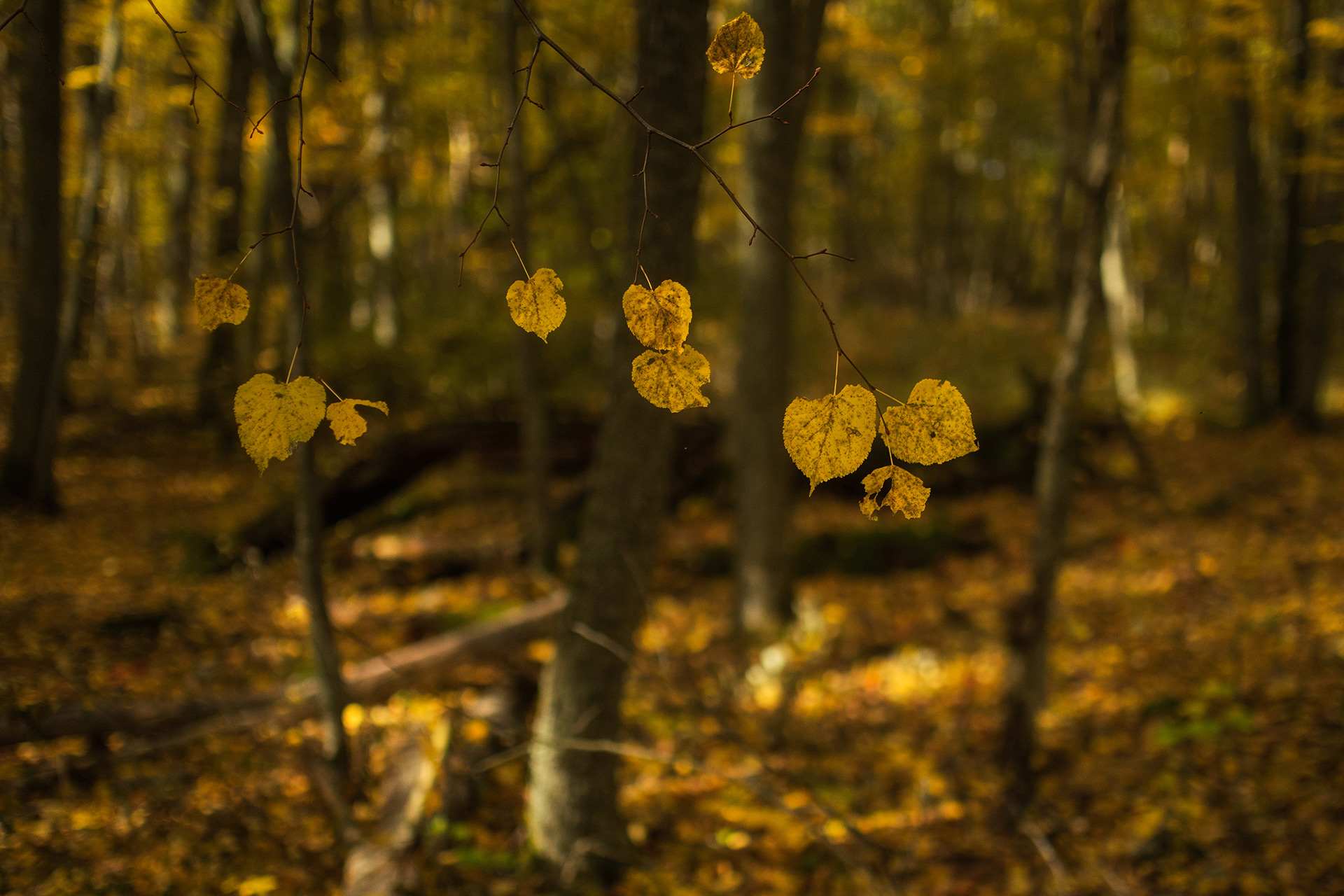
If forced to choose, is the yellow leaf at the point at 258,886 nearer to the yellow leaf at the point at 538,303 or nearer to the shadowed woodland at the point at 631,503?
the shadowed woodland at the point at 631,503

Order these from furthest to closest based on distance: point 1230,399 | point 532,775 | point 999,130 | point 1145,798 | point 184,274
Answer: point 999,130 < point 184,274 < point 1230,399 < point 1145,798 < point 532,775

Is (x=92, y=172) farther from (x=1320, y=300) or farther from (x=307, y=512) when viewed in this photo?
(x=1320, y=300)

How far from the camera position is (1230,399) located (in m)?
11.0

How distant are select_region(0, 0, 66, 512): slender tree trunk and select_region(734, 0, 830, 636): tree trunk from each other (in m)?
5.45

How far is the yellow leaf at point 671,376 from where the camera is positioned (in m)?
0.99

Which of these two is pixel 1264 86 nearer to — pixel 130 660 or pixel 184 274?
pixel 130 660

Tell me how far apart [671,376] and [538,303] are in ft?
0.67

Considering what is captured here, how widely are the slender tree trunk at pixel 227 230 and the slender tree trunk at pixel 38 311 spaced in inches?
107

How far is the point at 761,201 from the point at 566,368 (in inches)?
197

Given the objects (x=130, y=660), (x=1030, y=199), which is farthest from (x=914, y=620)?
(x=1030, y=199)

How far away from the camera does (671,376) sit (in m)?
1.00

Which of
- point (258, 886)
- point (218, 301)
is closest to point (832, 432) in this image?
point (218, 301)

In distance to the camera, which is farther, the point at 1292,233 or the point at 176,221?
the point at 176,221

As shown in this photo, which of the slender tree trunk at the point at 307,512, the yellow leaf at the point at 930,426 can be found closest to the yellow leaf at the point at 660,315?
the yellow leaf at the point at 930,426
